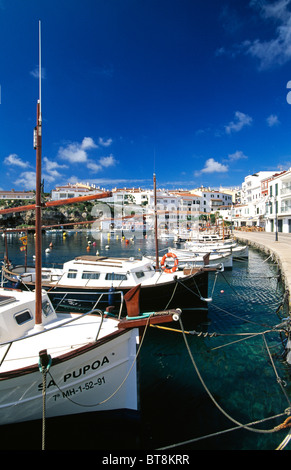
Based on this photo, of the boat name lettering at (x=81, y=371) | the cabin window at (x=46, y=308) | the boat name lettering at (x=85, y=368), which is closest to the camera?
the boat name lettering at (x=81, y=371)

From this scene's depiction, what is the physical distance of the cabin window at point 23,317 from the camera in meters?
7.17

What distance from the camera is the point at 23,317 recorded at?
289 inches

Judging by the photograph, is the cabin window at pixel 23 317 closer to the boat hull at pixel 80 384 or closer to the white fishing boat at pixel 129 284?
the boat hull at pixel 80 384

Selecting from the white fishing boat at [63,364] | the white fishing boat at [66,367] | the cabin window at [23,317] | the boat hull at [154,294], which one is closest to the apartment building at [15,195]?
the boat hull at [154,294]

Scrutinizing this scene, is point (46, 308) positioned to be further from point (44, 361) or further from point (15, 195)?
point (15, 195)

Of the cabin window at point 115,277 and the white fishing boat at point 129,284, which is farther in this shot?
the cabin window at point 115,277

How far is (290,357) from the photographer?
8492 millimetres

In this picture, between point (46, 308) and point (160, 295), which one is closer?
point (46, 308)

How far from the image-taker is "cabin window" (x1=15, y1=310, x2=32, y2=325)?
7.17m

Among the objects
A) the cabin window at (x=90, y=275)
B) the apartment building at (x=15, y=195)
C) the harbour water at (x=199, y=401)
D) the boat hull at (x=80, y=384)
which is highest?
the apartment building at (x=15, y=195)

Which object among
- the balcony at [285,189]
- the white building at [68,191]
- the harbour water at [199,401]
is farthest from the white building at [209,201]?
the harbour water at [199,401]

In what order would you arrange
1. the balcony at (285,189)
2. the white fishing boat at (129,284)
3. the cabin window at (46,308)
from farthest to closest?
1. the balcony at (285,189)
2. the white fishing boat at (129,284)
3. the cabin window at (46,308)

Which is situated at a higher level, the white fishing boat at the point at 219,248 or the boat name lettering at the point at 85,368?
the white fishing boat at the point at 219,248

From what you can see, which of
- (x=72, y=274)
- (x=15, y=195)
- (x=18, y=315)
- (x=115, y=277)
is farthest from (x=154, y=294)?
(x=15, y=195)
